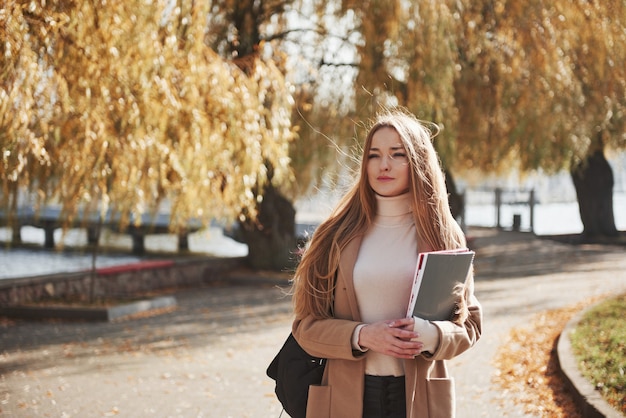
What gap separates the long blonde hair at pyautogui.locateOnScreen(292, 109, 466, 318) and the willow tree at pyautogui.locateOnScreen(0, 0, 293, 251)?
12.9 ft

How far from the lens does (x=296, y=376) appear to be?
3.00 meters

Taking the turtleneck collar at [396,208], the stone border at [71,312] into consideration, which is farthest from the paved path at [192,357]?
the turtleneck collar at [396,208]

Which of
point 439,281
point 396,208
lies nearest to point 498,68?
point 396,208

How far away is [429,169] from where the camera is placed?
302 cm

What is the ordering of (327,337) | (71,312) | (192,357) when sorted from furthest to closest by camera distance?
(71,312) → (192,357) → (327,337)

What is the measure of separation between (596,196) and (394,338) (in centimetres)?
2496

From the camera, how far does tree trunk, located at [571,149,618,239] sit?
86.0ft

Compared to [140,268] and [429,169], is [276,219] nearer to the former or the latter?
[140,268]

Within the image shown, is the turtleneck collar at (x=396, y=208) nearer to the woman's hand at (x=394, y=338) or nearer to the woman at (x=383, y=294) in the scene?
the woman at (x=383, y=294)

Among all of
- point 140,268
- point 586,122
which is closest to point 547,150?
point 586,122

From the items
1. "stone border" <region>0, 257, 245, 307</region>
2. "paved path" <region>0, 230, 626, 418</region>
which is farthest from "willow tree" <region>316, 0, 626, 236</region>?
"stone border" <region>0, 257, 245, 307</region>

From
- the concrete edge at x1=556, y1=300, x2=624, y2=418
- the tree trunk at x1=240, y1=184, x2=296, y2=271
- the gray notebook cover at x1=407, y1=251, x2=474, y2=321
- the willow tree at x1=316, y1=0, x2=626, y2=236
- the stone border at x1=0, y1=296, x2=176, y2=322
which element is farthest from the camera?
the tree trunk at x1=240, y1=184, x2=296, y2=271

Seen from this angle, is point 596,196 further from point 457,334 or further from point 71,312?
point 457,334

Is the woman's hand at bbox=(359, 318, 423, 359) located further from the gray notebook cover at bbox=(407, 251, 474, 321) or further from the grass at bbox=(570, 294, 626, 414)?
the grass at bbox=(570, 294, 626, 414)
